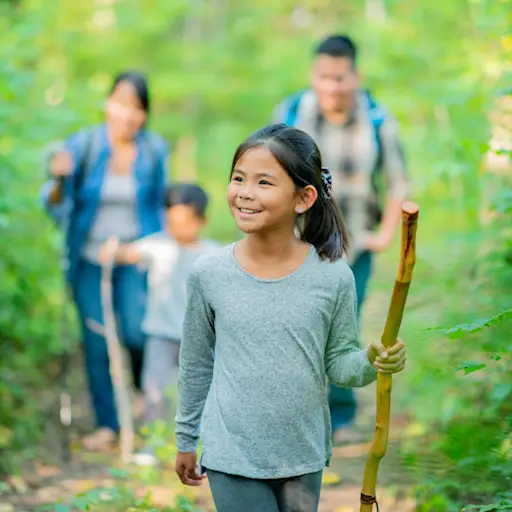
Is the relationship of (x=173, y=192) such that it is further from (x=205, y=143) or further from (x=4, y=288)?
(x=205, y=143)

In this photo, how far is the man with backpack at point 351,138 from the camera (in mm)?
5996

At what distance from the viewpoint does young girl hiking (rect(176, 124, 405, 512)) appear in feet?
9.75

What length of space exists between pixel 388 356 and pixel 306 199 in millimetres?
646

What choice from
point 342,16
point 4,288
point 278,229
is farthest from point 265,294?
point 342,16

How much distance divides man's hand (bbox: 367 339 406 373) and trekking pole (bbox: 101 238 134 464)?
3773 mm

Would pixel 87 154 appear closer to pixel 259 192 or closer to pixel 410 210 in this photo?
pixel 259 192

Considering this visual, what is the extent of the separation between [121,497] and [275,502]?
1.36m

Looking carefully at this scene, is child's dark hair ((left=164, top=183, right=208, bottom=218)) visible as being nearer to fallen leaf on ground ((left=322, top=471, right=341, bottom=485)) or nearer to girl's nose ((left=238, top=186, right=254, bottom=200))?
fallen leaf on ground ((left=322, top=471, right=341, bottom=485))

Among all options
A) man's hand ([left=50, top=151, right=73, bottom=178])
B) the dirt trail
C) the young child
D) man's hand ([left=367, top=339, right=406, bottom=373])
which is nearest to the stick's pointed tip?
man's hand ([left=367, top=339, right=406, bottom=373])

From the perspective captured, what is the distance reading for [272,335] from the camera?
2979mm

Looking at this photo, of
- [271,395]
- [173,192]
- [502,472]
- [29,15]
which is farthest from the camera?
[29,15]

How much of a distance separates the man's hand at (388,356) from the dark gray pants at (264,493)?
51cm

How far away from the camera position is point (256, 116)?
1514 centimetres

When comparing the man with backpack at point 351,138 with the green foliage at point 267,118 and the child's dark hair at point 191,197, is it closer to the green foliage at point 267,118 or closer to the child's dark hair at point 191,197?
the green foliage at point 267,118
